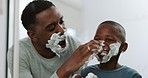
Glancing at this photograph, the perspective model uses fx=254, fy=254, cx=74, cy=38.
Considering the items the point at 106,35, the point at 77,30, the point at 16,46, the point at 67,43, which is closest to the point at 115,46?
the point at 106,35

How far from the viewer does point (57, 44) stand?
3.00 ft

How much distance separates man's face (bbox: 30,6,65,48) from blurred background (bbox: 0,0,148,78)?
0.33ft

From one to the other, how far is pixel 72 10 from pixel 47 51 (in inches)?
10.7

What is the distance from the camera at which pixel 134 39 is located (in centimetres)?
103

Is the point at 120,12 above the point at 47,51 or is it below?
above

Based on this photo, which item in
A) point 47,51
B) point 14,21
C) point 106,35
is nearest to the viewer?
point 106,35

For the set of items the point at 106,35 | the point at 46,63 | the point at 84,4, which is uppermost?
the point at 84,4

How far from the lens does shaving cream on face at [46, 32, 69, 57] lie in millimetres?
905

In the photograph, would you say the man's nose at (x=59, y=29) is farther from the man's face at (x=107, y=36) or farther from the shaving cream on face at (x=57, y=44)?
the man's face at (x=107, y=36)

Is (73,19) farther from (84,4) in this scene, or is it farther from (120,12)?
(120,12)

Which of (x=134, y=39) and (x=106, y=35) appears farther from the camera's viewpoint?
(x=134, y=39)

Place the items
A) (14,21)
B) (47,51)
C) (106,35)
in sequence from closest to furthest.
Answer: (106,35) < (47,51) < (14,21)

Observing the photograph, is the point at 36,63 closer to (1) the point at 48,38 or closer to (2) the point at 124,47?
(1) the point at 48,38
